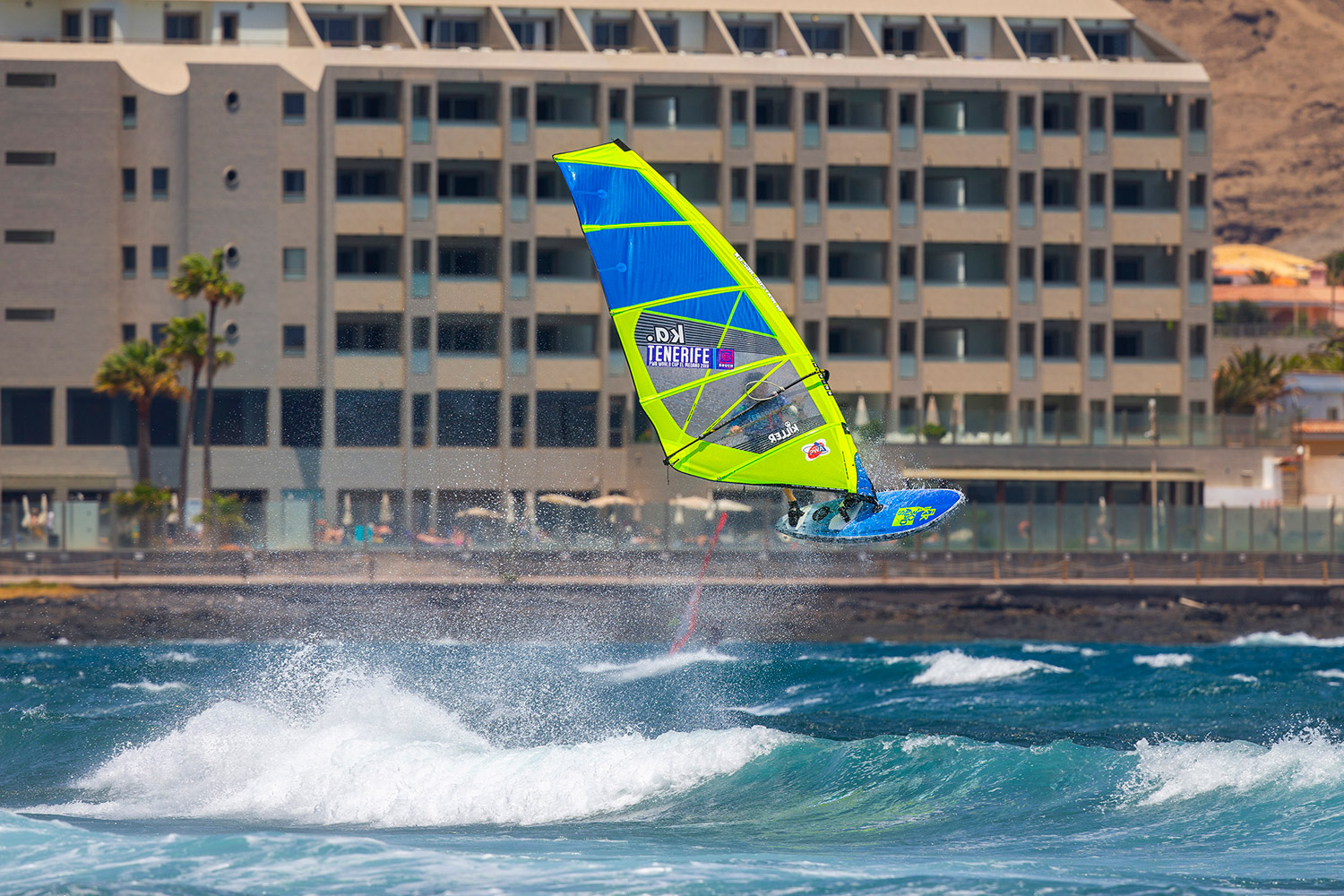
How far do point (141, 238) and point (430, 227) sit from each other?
10491 mm

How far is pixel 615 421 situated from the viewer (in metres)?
62.0

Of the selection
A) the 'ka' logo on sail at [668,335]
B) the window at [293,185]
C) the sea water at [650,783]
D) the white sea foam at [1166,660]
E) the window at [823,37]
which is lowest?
the white sea foam at [1166,660]

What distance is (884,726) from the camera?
2936 cm

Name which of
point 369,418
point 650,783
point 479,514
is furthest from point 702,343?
point 369,418

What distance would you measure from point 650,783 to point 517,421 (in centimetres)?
3976

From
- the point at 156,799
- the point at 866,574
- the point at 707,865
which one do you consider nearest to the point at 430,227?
the point at 866,574

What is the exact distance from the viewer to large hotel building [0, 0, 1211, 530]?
60.5 meters

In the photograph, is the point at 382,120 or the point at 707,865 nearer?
the point at 707,865

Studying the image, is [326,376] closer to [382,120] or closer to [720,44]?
[382,120]

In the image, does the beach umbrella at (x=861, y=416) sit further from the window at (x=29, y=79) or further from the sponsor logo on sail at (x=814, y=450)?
the sponsor logo on sail at (x=814, y=450)

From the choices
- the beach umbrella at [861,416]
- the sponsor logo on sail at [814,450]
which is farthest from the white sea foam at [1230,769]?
the beach umbrella at [861,416]

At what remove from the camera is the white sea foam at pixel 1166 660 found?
39656 millimetres

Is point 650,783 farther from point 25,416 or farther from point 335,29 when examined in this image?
point 335,29

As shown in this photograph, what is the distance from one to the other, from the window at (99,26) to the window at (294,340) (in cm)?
1324
